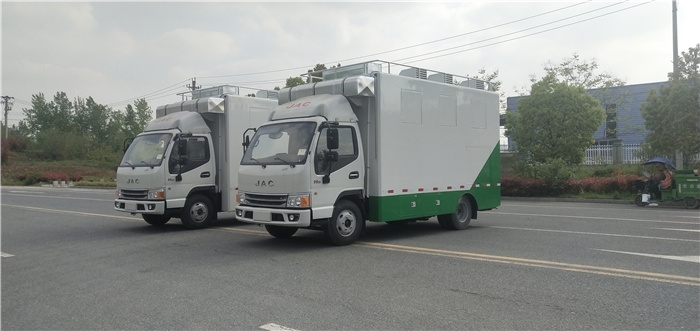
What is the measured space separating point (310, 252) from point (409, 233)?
3.22 m

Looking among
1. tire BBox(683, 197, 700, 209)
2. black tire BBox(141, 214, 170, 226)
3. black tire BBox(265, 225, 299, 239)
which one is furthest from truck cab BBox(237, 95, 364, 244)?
tire BBox(683, 197, 700, 209)

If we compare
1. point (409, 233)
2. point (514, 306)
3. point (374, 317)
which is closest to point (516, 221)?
point (409, 233)

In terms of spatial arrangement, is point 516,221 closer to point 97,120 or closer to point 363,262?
point 363,262

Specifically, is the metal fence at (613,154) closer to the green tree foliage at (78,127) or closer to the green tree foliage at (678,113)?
the green tree foliage at (678,113)

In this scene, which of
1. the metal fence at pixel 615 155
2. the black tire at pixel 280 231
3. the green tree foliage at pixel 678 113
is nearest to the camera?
the black tire at pixel 280 231

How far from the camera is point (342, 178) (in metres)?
9.87

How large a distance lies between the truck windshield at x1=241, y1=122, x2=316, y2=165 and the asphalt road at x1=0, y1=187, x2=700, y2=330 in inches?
66.4

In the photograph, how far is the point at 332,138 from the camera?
9.37m

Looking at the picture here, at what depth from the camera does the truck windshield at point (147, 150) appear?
12562mm

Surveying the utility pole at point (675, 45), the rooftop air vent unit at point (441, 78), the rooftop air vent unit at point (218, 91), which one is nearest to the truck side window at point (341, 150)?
the rooftop air vent unit at point (441, 78)

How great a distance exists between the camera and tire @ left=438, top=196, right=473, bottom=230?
12.2 meters

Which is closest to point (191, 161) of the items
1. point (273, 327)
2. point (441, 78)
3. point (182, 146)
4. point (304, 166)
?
point (182, 146)

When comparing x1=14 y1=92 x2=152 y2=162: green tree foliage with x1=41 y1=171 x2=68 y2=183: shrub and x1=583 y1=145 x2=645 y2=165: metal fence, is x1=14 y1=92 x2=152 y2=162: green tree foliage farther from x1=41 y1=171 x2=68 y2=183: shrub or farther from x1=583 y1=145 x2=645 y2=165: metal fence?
x1=583 y1=145 x2=645 y2=165: metal fence

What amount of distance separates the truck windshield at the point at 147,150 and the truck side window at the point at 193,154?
0.87ft
